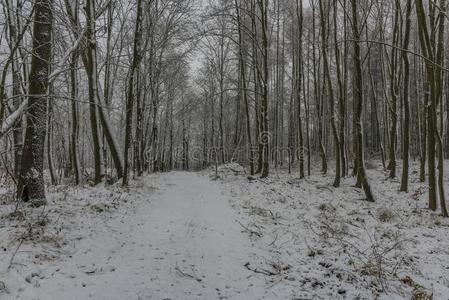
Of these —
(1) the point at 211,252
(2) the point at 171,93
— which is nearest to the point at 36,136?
(1) the point at 211,252

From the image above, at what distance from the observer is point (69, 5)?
417 inches

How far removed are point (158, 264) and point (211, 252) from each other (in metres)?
0.92

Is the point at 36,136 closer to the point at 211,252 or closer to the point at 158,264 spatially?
the point at 158,264

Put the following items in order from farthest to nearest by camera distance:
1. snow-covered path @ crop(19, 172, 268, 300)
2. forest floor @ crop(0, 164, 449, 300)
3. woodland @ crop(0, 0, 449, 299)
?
woodland @ crop(0, 0, 449, 299)
forest floor @ crop(0, 164, 449, 300)
snow-covered path @ crop(19, 172, 268, 300)

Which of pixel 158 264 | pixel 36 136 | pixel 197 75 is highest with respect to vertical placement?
pixel 197 75

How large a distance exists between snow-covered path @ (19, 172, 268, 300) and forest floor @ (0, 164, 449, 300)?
2 centimetres

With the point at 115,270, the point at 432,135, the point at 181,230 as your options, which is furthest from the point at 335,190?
the point at 115,270

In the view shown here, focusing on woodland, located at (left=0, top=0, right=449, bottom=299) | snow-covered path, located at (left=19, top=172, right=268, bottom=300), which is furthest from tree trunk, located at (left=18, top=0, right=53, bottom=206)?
snow-covered path, located at (left=19, top=172, right=268, bottom=300)

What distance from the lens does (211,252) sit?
198 inches

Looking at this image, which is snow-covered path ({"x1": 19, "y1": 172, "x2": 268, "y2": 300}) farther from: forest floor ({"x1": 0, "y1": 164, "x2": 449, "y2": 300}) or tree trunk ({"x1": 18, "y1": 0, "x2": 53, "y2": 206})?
tree trunk ({"x1": 18, "y1": 0, "x2": 53, "y2": 206})

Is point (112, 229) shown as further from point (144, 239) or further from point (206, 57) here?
point (206, 57)

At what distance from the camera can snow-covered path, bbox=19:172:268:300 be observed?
3.72 metres

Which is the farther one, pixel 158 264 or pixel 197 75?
pixel 197 75

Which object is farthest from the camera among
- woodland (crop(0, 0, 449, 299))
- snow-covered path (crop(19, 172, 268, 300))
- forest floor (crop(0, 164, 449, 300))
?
woodland (crop(0, 0, 449, 299))
